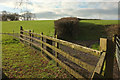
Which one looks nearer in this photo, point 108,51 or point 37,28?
point 108,51

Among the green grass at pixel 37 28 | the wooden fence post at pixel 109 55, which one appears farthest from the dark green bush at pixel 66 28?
the wooden fence post at pixel 109 55

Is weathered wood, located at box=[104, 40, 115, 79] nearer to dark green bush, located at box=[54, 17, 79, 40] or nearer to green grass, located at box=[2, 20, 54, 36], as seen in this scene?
dark green bush, located at box=[54, 17, 79, 40]

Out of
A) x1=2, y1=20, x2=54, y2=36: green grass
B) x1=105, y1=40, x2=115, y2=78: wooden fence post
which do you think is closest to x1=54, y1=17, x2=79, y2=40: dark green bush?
x1=2, y1=20, x2=54, y2=36: green grass

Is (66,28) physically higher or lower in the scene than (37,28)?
lower

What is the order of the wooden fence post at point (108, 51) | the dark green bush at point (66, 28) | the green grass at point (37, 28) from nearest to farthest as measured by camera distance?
the wooden fence post at point (108, 51), the dark green bush at point (66, 28), the green grass at point (37, 28)

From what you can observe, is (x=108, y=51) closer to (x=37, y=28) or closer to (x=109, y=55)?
(x=109, y=55)

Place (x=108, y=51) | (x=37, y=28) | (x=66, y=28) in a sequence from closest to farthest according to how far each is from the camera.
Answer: (x=108, y=51) → (x=66, y=28) → (x=37, y=28)

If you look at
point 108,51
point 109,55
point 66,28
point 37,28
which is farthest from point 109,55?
point 37,28

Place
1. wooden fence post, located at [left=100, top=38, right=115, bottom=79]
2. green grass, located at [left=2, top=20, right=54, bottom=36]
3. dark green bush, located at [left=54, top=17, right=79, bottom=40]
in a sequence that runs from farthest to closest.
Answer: green grass, located at [left=2, top=20, right=54, bottom=36] < dark green bush, located at [left=54, top=17, right=79, bottom=40] < wooden fence post, located at [left=100, top=38, right=115, bottom=79]

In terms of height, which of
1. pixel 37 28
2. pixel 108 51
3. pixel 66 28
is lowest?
pixel 108 51

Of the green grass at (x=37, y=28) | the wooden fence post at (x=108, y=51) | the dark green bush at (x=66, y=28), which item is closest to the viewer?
the wooden fence post at (x=108, y=51)

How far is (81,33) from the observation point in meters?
19.0

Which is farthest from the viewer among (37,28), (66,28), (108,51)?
(37,28)

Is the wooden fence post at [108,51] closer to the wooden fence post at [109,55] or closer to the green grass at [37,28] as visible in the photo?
the wooden fence post at [109,55]
